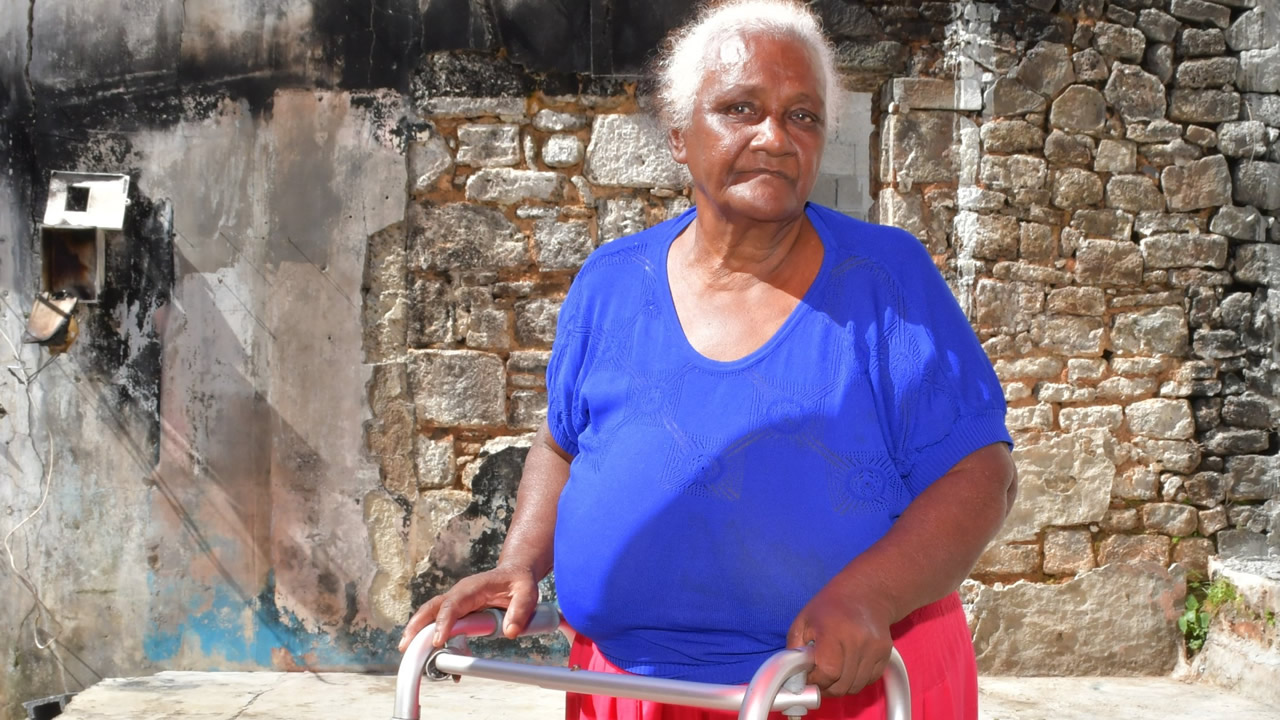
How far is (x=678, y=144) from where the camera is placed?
5.67 ft

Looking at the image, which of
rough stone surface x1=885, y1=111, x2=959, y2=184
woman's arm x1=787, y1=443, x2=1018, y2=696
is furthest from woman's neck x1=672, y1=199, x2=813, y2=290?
rough stone surface x1=885, y1=111, x2=959, y2=184

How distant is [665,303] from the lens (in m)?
1.60

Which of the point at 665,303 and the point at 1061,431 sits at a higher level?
the point at 665,303

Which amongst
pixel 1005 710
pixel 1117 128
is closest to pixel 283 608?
pixel 1005 710

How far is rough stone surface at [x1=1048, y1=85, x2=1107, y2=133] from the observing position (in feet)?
14.4

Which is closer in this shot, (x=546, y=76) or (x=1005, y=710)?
(x=1005, y=710)

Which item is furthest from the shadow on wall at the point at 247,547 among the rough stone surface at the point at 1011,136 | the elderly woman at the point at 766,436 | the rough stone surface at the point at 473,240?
the elderly woman at the point at 766,436

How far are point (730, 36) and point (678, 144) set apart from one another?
8.0 inches

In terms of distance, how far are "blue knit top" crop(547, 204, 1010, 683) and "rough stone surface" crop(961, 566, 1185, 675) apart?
3.15m

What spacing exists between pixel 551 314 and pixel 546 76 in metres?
0.92

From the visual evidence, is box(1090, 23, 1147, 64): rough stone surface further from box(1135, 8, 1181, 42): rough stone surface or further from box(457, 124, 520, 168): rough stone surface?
box(457, 124, 520, 168): rough stone surface

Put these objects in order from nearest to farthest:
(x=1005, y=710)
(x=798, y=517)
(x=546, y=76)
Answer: (x=798, y=517) → (x=1005, y=710) → (x=546, y=76)

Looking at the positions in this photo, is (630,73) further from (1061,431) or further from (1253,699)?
(1253,699)

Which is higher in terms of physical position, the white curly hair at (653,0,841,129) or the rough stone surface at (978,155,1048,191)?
the rough stone surface at (978,155,1048,191)
